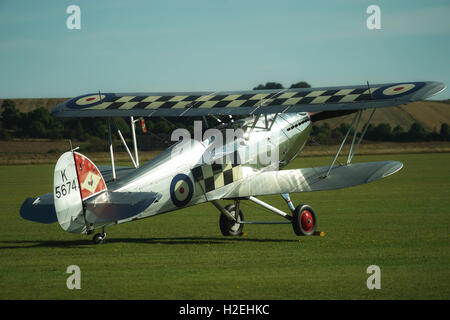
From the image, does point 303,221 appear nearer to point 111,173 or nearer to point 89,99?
point 111,173

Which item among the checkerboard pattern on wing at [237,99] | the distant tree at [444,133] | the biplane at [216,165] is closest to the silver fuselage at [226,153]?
the biplane at [216,165]

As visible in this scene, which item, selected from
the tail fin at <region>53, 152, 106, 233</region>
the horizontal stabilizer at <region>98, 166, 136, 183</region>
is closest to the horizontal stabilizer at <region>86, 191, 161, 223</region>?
the tail fin at <region>53, 152, 106, 233</region>

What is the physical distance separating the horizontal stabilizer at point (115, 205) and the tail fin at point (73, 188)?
0.13 metres

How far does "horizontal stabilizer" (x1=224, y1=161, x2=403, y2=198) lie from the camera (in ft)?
42.8

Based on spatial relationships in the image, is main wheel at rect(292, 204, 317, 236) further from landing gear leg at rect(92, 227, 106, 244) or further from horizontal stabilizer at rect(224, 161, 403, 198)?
landing gear leg at rect(92, 227, 106, 244)

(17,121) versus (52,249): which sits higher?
(17,121)

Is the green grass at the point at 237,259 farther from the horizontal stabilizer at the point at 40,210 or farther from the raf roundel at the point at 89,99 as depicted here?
the raf roundel at the point at 89,99

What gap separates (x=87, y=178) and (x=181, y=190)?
1590 millimetres

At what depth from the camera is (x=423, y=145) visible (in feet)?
210

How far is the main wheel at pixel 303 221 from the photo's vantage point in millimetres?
13336

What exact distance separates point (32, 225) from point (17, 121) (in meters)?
62.5

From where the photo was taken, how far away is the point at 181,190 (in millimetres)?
12242
